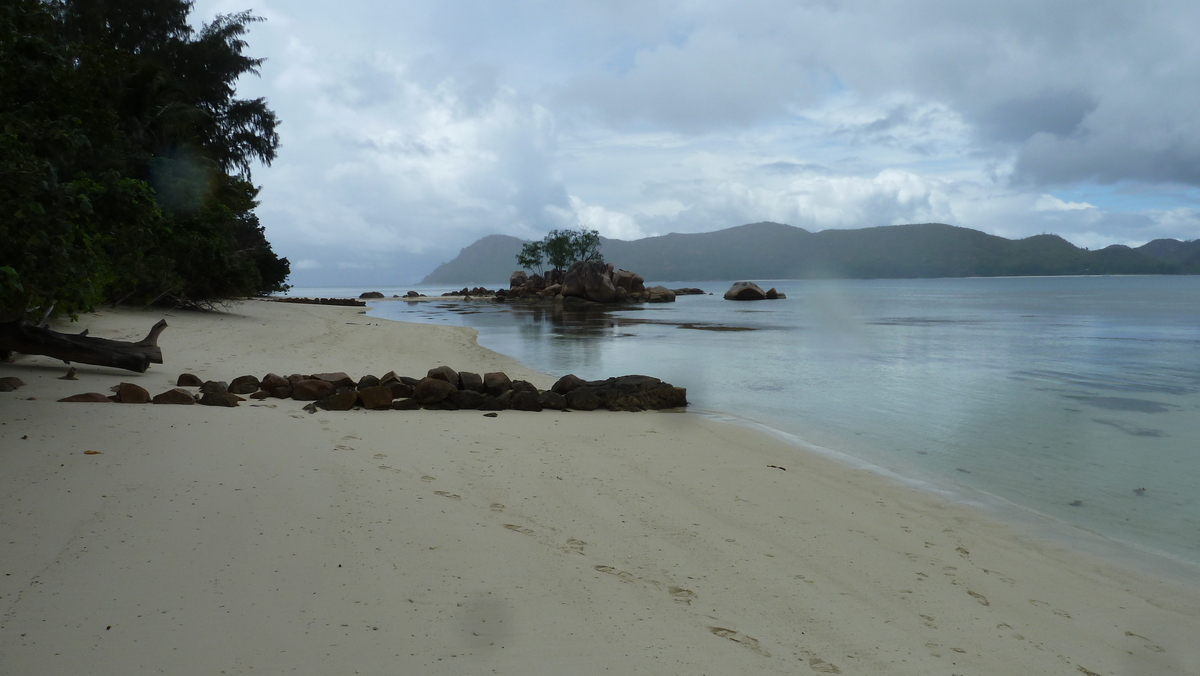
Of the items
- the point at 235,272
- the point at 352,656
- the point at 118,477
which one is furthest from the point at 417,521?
the point at 235,272

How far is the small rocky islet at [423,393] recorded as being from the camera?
651 centimetres

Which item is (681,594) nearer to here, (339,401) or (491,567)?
(491,567)

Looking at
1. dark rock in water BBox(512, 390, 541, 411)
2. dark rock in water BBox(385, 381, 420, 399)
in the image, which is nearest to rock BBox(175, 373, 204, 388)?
dark rock in water BBox(385, 381, 420, 399)

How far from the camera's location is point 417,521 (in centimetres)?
380

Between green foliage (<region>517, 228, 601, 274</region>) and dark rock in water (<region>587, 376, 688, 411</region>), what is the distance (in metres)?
68.5

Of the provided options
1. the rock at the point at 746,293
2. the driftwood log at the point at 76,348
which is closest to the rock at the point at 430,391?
the driftwood log at the point at 76,348

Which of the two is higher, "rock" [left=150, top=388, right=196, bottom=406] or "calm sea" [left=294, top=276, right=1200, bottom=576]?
"rock" [left=150, top=388, right=196, bottom=406]

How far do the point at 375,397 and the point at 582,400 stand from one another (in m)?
2.53

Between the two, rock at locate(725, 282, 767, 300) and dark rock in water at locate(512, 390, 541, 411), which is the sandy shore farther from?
rock at locate(725, 282, 767, 300)

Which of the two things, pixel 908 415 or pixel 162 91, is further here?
pixel 162 91

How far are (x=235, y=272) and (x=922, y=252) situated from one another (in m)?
181

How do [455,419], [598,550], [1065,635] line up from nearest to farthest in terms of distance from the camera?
[1065,635] < [598,550] < [455,419]

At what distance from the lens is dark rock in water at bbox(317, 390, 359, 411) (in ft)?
23.0

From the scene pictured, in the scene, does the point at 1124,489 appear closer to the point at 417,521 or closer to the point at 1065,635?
the point at 1065,635
